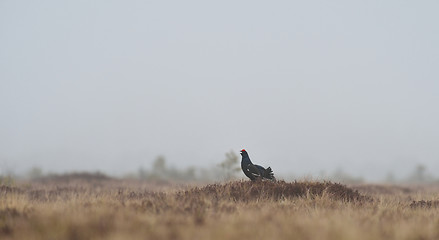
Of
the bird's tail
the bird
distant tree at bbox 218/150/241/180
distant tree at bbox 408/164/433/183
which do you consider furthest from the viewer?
distant tree at bbox 408/164/433/183

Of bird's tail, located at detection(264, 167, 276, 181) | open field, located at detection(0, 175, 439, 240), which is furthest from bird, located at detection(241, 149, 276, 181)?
open field, located at detection(0, 175, 439, 240)

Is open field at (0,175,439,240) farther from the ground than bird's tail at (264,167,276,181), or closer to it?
closer to it

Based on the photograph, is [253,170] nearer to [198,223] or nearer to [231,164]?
[198,223]

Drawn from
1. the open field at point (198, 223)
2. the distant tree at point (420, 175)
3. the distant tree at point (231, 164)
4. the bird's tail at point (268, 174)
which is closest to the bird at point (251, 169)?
the bird's tail at point (268, 174)

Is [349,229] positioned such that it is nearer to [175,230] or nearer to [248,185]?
[175,230]

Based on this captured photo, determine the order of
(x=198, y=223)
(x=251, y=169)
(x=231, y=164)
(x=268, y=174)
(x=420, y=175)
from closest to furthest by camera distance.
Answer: (x=198, y=223), (x=251, y=169), (x=268, y=174), (x=231, y=164), (x=420, y=175)

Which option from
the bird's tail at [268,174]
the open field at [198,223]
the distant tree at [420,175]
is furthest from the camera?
the distant tree at [420,175]

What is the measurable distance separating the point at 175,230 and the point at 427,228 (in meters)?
3.87

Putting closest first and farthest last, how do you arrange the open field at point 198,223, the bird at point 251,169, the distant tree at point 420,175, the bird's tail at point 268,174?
1. the open field at point 198,223
2. the bird at point 251,169
3. the bird's tail at point 268,174
4. the distant tree at point 420,175

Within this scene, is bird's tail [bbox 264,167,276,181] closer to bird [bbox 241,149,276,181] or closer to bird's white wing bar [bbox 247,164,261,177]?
bird [bbox 241,149,276,181]

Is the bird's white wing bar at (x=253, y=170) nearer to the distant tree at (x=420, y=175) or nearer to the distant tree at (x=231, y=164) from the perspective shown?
the distant tree at (x=231, y=164)

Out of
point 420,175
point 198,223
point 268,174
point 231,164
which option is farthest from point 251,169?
point 420,175

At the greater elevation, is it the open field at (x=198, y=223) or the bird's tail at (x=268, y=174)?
the bird's tail at (x=268, y=174)

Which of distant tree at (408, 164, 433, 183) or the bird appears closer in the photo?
the bird
